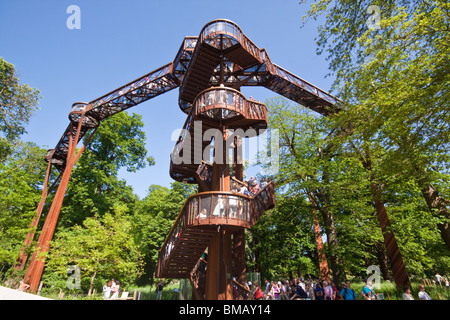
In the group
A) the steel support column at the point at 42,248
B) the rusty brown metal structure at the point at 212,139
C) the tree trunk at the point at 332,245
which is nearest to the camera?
the rusty brown metal structure at the point at 212,139

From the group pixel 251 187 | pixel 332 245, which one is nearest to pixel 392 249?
pixel 332 245

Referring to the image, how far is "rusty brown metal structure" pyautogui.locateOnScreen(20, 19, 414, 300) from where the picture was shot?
10070 mm

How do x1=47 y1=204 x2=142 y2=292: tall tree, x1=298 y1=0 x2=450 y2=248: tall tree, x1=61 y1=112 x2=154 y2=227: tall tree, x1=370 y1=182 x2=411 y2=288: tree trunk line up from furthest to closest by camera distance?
x1=61 y1=112 x2=154 y2=227: tall tree < x1=47 y1=204 x2=142 y2=292: tall tree < x1=370 y1=182 x2=411 y2=288: tree trunk < x1=298 y1=0 x2=450 y2=248: tall tree

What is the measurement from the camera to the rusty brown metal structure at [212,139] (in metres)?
10.1

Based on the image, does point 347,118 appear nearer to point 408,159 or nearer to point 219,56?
point 408,159

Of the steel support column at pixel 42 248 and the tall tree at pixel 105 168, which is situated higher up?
the tall tree at pixel 105 168

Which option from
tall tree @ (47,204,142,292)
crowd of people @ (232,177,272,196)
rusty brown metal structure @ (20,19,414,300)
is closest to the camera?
rusty brown metal structure @ (20,19,414,300)

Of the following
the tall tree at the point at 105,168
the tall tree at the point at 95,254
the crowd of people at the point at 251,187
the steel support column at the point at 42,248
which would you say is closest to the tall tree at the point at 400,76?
the crowd of people at the point at 251,187

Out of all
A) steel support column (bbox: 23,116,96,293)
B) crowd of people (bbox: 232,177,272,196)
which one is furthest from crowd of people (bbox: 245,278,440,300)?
steel support column (bbox: 23,116,96,293)

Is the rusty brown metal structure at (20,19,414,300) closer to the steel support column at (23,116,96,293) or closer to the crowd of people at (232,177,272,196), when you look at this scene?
the steel support column at (23,116,96,293)

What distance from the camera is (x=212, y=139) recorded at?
14.6 metres

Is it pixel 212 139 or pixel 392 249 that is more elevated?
pixel 212 139

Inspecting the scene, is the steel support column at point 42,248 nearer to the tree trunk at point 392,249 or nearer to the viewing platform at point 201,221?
the viewing platform at point 201,221

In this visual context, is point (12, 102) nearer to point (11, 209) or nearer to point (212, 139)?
point (11, 209)
